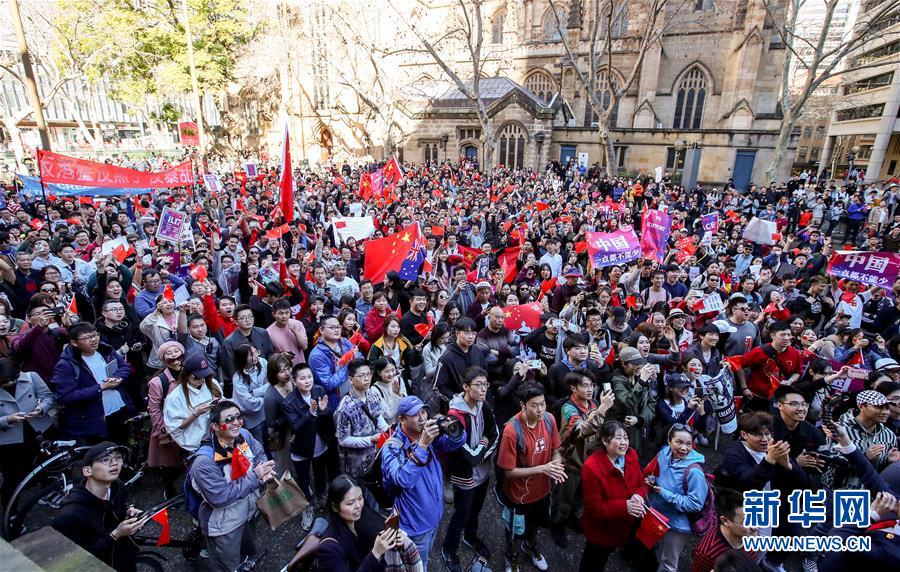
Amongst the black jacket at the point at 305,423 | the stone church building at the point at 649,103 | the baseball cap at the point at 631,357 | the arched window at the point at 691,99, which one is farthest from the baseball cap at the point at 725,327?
the arched window at the point at 691,99

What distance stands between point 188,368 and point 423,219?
→ 9.86m

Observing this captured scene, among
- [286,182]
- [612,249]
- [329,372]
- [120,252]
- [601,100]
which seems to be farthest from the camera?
[601,100]

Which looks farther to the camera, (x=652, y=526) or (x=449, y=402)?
(x=449, y=402)

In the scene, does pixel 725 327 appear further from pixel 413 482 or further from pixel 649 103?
pixel 649 103

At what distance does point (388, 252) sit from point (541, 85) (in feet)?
108

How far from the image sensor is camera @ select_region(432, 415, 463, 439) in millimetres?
3066

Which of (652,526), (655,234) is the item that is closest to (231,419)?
(652,526)

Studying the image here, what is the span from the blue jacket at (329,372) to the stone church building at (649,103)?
78.3ft

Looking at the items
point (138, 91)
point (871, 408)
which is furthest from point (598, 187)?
point (138, 91)

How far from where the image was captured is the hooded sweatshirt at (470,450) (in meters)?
3.68

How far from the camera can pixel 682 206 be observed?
672 inches

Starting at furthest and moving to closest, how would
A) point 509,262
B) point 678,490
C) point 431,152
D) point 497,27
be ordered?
point 497,27
point 431,152
point 509,262
point 678,490

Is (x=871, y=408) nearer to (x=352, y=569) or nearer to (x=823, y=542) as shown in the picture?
(x=823, y=542)

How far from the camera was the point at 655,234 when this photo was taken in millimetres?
8953
